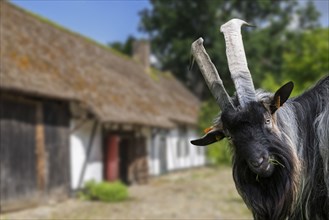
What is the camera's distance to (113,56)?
26.2m

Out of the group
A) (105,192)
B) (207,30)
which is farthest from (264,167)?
(207,30)

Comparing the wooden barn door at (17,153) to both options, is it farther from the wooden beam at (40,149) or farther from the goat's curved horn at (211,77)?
the goat's curved horn at (211,77)

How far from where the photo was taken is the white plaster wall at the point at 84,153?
1486 centimetres

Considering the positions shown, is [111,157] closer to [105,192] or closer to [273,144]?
[105,192]

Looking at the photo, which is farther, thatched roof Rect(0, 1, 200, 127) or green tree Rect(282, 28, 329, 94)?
green tree Rect(282, 28, 329, 94)

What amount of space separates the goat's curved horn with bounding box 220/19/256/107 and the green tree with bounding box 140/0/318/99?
31.2 metres

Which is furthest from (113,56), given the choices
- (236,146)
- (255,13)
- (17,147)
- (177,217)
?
(236,146)

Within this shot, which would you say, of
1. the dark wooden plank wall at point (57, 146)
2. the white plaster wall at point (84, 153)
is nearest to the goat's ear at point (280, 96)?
the dark wooden plank wall at point (57, 146)

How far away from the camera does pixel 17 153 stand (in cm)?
1225

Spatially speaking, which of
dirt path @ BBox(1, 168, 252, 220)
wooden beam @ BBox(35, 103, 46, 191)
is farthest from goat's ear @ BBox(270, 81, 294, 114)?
wooden beam @ BBox(35, 103, 46, 191)

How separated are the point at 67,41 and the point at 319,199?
17130mm

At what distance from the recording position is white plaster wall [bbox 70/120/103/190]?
14.9 metres

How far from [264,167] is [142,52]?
2889 cm

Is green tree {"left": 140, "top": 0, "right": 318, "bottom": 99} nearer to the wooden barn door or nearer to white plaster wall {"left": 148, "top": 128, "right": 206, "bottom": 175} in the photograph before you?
white plaster wall {"left": 148, "top": 128, "right": 206, "bottom": 175}
